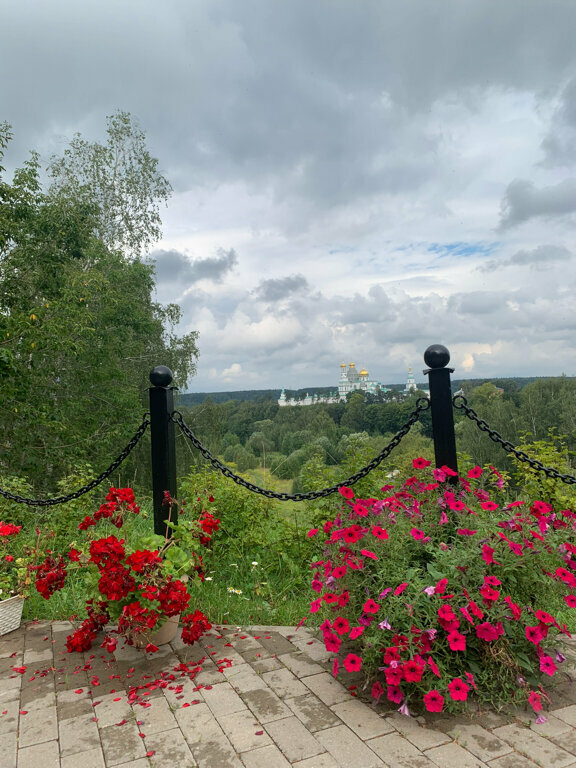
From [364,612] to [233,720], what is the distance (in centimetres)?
68

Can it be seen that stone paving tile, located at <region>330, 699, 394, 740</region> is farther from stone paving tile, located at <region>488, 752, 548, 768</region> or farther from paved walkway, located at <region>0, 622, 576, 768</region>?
stone paving tile, located at <region>488, 752, 548, 768</region>

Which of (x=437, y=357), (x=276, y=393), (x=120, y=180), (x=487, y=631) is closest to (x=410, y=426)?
(x=437, y=357)

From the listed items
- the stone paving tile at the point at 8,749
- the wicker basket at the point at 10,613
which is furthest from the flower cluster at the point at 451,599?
the wicker basket at the point at 10,613

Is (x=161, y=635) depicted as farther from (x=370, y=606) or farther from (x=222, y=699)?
(x=370, y=606)

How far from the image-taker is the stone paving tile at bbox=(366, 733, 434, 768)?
5.95 feet

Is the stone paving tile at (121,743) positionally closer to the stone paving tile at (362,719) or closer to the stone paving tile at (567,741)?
the stone paving tile at (362,719)

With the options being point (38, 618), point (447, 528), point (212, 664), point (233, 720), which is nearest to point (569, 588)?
point (447, 528)

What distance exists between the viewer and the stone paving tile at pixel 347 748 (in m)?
1.83

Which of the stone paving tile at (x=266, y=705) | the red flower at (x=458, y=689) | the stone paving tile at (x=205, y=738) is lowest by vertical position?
the stone paving tile at (x=266, y=705)

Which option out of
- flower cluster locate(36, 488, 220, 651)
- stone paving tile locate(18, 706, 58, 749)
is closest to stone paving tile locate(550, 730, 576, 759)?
flower cluster locate(36, 488, 220, 651)

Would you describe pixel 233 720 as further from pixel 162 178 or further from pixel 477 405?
pixel 477 405

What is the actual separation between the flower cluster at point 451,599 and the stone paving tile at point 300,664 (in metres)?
0.27

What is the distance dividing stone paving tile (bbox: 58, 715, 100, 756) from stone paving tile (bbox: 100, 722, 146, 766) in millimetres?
37

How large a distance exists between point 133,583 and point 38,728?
67 centimetres
